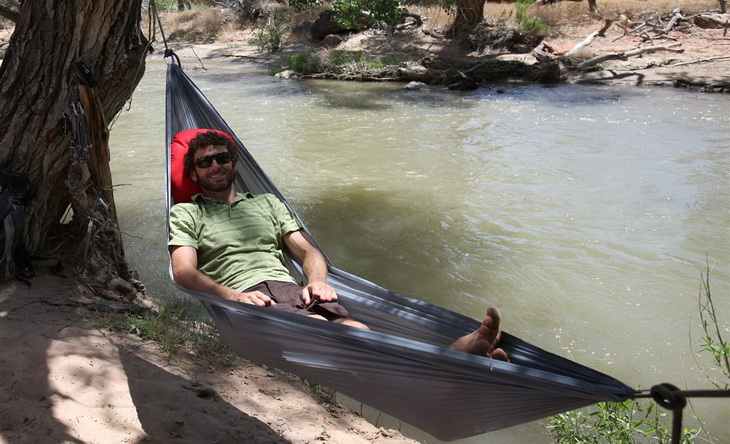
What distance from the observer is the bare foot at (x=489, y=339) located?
5.21ft

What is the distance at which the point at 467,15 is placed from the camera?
14172mm

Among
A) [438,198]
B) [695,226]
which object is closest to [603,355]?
[695,226]

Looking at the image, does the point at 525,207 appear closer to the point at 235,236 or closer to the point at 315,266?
the point at 315,266

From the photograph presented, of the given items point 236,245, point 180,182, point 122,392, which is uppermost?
point 180,182

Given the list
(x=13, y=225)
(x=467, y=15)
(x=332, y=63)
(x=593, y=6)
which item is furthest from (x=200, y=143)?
(x=593, y=6)

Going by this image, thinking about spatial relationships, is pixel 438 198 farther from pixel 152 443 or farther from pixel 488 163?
pixel 152 443

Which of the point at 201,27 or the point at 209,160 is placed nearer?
the point at 209,160

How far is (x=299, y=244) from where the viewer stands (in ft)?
7.66

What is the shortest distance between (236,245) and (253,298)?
364mm

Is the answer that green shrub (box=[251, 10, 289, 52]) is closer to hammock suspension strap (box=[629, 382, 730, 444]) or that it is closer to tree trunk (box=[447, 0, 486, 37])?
tree trunk (box=[447, 0, 486, 37])

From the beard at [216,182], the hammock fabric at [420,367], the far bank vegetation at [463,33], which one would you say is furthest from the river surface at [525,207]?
the far bank vegetation at [463,33]

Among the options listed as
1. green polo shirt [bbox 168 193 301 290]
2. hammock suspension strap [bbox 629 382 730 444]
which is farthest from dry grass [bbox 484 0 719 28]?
hammock suspension strap [bbox 629 382 730 444]

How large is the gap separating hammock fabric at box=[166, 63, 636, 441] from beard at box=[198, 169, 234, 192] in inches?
25.8

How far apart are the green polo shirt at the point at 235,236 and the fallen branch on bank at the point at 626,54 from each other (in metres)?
10.3
